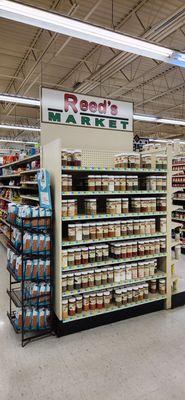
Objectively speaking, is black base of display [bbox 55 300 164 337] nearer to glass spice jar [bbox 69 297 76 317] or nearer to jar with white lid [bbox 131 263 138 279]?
glass spice jar [bbox 69 297 76 317]

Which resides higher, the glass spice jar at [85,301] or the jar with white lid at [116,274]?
the jar with white lid at [116,274]

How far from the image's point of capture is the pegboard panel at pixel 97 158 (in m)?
3.64

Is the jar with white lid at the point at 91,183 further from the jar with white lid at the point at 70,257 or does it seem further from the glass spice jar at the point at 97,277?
the glass spice jar at the point at 97,277

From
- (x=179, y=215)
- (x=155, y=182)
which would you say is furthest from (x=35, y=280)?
(x=179, y=215)

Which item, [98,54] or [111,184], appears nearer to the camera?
[111,184]

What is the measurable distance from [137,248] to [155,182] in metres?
0.90

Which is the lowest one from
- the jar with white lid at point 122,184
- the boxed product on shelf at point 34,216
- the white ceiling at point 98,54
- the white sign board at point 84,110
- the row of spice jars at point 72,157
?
the boxed product on shelf at point 34,216

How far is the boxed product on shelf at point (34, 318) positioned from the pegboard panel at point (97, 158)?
6.08 feet

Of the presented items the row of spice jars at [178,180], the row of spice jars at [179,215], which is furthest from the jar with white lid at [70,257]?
the row of spice jars at [178,180]

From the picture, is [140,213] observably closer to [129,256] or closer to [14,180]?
[129,256]

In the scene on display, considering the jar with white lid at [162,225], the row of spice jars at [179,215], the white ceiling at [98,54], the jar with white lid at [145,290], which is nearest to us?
the jar with white lid at [145,290]

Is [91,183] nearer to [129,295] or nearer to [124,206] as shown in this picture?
[124,206]

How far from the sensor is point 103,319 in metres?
3.31

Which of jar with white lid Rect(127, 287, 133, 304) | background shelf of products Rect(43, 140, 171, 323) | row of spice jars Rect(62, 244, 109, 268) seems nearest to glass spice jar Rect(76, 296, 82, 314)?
background shelf of products Rect(43, 140, 171, 323)
